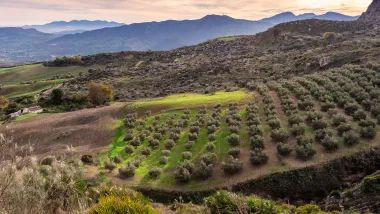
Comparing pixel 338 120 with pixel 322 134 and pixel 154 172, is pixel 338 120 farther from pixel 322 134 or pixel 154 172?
pixel 154 172

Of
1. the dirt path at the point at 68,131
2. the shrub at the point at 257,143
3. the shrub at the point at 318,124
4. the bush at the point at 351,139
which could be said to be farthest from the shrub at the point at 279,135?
the dirt path at the point at 68,131

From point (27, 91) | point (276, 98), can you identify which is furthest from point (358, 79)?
point (27, 91)

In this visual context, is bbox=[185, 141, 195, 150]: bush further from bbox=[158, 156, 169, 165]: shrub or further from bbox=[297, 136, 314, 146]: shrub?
bbox=[297, 136, 314, 146]: shrub

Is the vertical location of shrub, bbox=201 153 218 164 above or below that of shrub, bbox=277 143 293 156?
below

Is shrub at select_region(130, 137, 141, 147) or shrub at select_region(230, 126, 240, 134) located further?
shrub at select_region(130, 137, 141, 147)

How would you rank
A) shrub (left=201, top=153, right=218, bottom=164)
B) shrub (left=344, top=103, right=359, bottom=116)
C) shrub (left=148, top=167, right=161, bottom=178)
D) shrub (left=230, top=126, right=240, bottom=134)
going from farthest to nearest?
1. shrub (left=344, top=103, right=359, bottom=116)
2. shrub (left=230, top=126, right=240, bottom=134)
3. shrub (left=201, top=153, right=218, bottom=164)
4. shrub (left=148, top=167, right=161, bottom=178)

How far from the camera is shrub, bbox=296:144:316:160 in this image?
16.8m

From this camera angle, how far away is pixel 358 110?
20.5 meters

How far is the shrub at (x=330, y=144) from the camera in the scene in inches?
672

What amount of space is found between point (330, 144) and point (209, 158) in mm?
7266

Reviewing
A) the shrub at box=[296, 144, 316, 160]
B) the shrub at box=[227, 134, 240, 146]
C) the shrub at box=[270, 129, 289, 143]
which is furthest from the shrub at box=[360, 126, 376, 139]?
the shrub at box=[227, 134, 240, 146]

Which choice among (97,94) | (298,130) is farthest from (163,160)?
(97,94)

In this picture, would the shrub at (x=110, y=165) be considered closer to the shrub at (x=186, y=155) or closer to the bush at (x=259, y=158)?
the shrub at (x=186, y=155)

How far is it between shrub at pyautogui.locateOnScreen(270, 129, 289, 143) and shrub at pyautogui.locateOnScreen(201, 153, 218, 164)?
14.2ft
